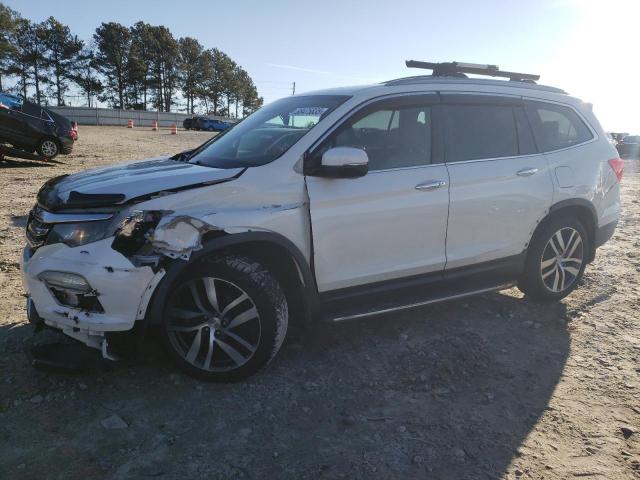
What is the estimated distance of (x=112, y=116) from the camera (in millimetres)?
49562

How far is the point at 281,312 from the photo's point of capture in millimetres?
3076

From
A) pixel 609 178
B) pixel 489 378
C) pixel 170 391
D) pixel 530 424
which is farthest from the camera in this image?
pixel 609 178

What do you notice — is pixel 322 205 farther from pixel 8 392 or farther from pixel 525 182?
pixel 8 392

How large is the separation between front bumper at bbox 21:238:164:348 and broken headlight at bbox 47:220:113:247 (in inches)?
1.4

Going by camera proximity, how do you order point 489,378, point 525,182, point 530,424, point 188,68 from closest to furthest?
point 530,424 < point 489,378 < point 525,182 < point 188,68

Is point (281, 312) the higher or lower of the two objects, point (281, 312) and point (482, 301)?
the higher

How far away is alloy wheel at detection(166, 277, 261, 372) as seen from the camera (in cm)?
295

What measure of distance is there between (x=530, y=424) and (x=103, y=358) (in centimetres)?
250

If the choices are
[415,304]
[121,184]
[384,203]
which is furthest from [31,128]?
[415,304]

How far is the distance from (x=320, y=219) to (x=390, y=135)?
945 mm

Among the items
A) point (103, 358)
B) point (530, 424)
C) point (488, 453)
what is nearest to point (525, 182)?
point (530, 424)

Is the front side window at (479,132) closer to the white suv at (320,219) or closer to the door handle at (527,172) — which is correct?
the white suv at (320,219)

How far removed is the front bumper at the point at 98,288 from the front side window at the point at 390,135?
1.48m

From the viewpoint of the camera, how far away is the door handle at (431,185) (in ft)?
11.4
